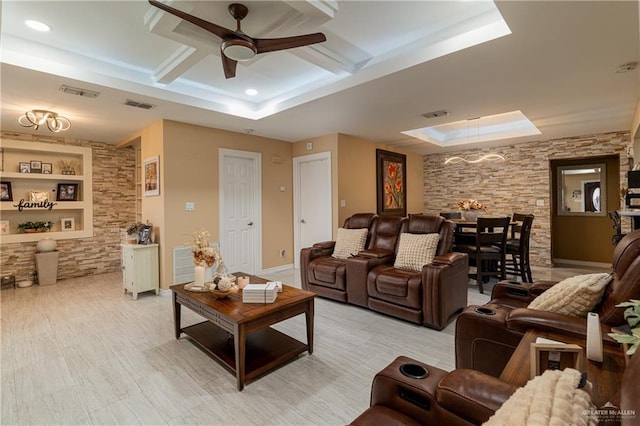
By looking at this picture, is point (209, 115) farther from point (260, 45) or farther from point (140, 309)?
point (140, 309)

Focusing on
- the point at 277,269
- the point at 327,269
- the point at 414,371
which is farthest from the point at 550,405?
the point at 277,269

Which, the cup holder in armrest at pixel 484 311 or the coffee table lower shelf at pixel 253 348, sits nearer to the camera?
the cup holder in armrest at pixel 484 311

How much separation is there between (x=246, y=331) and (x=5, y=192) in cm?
542

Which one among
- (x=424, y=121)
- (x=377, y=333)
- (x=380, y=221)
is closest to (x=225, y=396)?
(x=377, y=333)

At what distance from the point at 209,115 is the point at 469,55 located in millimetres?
3183

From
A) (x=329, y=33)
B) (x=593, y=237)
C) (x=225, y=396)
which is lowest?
(x=225, y=396)

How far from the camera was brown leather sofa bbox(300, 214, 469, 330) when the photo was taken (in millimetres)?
3004

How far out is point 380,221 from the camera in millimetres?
4230

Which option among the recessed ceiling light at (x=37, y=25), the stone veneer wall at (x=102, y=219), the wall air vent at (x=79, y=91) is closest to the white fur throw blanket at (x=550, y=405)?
the recessed ceiling light at (x=37, y=25)

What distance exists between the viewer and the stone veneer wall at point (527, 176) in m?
5.35

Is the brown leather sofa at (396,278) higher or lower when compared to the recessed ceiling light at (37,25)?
lower

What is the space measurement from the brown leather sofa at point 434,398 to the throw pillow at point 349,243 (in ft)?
9.39

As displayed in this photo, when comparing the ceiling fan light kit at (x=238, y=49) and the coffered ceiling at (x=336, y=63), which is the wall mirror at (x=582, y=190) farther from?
the ceiling fan light kit at (x=238, y=49)

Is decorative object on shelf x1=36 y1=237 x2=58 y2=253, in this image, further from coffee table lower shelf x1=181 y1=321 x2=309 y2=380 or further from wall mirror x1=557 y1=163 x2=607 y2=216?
wall mirror x1=557 y1=163 x2=607 y2=216
